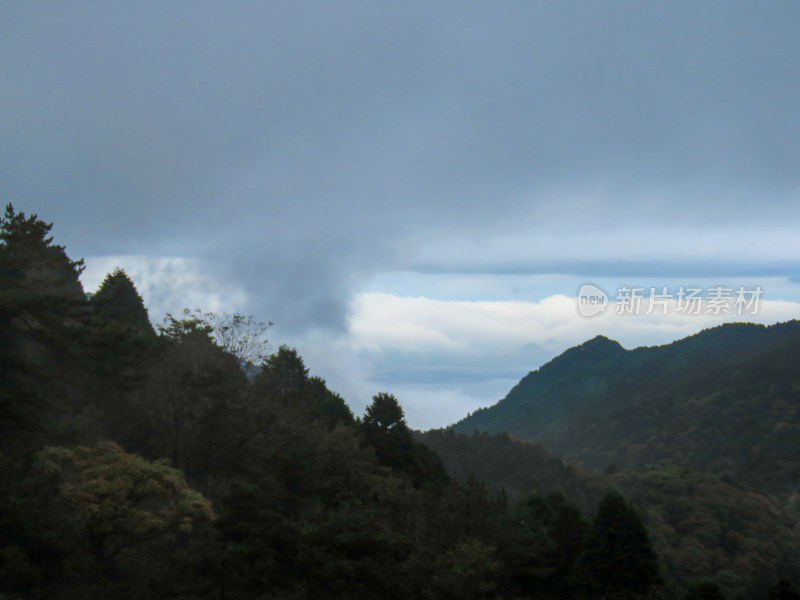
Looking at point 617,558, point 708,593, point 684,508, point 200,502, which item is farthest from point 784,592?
point 684,508

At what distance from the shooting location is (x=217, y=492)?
24188 mm

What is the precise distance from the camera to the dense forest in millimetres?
18953

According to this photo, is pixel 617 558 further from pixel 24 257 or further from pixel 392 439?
pixel 24 257

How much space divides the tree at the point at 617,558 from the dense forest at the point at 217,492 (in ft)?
0.20

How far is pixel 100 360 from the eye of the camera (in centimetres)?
2367

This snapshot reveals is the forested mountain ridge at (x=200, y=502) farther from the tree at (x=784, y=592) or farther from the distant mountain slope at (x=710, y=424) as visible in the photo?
the distant mountain slope at (x=710, y=424)

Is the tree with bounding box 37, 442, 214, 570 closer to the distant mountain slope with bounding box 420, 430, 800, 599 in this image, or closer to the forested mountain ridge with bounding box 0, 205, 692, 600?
the forested mountain ridge with bounding box 0, 205, 692, 600

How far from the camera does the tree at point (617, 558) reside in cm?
2716

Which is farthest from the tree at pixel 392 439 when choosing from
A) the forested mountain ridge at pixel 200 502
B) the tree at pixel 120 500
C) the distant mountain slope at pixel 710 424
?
the distant mountain slope at pixel 710 424

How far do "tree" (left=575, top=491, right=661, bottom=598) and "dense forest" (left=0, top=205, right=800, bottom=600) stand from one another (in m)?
0.06

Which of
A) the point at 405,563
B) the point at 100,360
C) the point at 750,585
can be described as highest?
the point at 100,360

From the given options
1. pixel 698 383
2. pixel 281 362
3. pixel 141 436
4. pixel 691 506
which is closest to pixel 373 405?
pixel 281 362

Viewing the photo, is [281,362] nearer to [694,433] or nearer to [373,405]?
[373,405]

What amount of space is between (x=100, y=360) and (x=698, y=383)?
164567 millimetres
